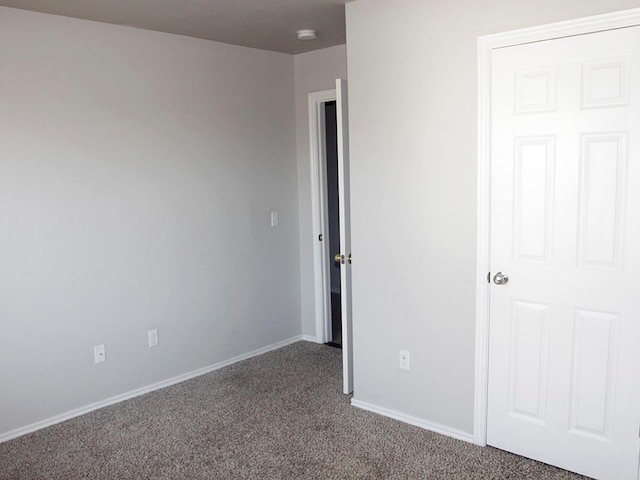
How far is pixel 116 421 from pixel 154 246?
44.5 inches

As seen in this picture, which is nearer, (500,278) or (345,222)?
(500,278)

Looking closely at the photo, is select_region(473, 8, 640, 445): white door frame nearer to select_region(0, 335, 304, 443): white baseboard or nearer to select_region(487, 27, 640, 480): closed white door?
select_region(487, 27, 640, 480): closed white door

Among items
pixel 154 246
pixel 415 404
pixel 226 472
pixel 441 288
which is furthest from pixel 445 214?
pixel 154 246

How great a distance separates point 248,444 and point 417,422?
961 mm

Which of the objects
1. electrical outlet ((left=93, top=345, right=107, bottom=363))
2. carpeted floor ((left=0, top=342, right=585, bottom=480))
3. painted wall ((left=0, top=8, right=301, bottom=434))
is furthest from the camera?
electrical outlet ((left=93, top=345, right=107, bottom=363))

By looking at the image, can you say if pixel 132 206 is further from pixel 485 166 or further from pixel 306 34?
pixel 485 166

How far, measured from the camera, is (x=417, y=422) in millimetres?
3191

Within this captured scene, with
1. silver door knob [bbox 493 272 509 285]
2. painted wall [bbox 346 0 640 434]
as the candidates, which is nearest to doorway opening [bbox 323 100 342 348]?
painted wall [bbox 346 0 640 434]

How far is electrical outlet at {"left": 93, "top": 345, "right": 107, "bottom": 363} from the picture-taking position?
352cm

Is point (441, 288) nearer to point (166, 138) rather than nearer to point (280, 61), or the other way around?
point (166, 138)

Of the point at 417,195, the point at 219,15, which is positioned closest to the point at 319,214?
the point at 417,195

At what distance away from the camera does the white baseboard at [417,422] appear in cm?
300

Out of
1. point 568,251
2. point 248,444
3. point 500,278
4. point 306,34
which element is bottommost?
point 248,444

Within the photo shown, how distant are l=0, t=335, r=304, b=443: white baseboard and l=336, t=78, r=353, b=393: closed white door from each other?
1029mm
